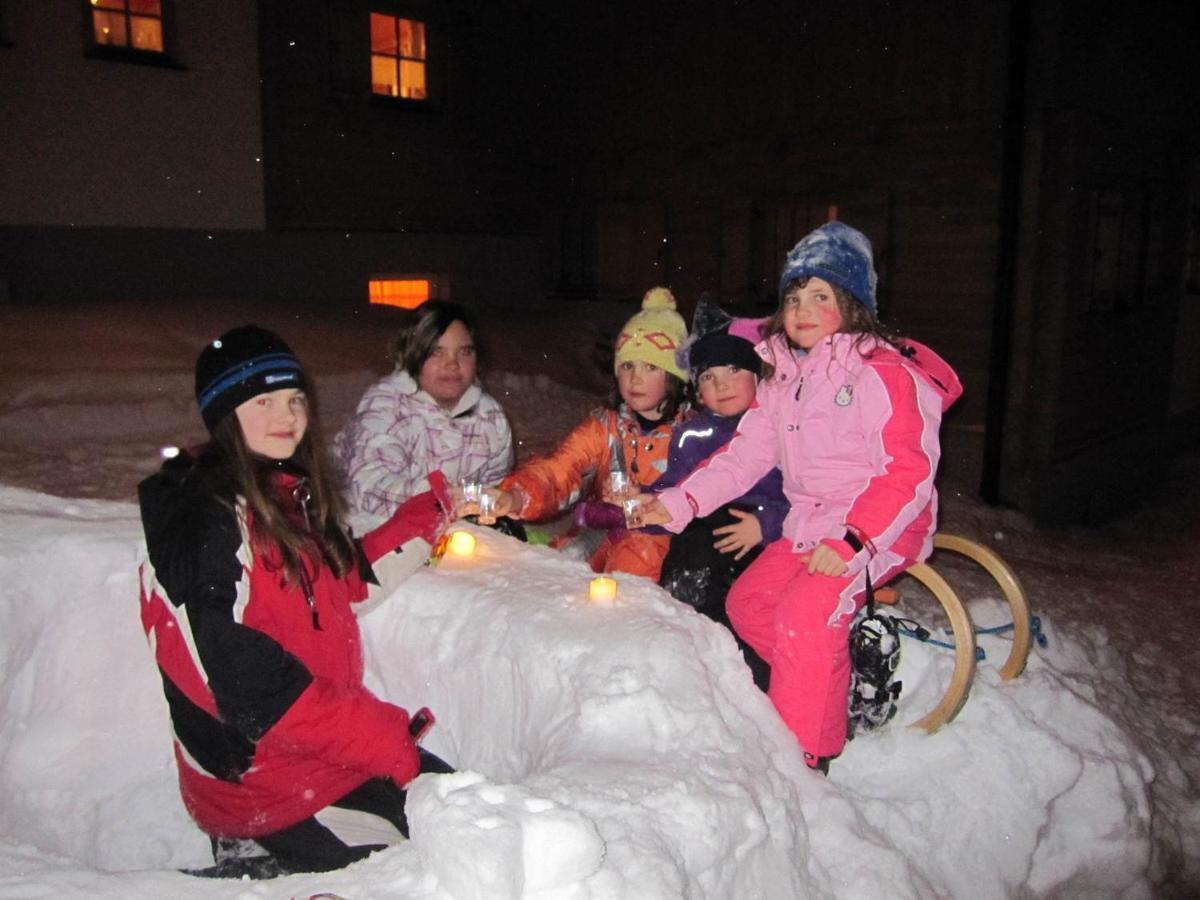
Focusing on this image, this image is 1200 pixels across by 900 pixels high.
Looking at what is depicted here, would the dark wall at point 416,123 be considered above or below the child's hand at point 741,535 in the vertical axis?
above

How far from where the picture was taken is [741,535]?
342cm

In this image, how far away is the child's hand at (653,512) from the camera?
11.0ft

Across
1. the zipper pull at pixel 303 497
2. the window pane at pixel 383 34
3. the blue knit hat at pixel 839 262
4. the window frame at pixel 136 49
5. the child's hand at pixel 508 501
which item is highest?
the window pane at pixel 383 34

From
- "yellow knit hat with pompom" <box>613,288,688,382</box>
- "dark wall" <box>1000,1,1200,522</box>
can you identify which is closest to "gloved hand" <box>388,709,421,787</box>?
"yellow knit hat with pompom" <box>613,288,688,382</box>

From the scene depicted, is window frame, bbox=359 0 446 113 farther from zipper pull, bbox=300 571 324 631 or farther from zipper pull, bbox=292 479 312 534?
zipper pull, bbox=300 571 324 631

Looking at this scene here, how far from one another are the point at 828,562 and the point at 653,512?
776mm

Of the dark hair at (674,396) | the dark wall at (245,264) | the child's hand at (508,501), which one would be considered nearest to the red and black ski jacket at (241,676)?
the child's hand at (508,501)

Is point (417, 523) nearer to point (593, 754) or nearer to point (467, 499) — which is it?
point (467, 499)

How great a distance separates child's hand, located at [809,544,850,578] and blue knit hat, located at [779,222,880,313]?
922mm

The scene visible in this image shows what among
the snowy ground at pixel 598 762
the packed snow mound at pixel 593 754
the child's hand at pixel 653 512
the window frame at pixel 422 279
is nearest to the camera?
the snowy ground at pixel 598 762

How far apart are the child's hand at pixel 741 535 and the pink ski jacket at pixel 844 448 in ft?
0.35

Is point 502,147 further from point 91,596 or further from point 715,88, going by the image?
point 91,596

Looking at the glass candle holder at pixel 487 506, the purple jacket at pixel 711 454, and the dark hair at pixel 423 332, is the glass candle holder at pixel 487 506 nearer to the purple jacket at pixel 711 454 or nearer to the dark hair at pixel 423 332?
the purple jacket at pixel 711 454

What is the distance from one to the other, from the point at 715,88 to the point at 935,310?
4209 millimetres
